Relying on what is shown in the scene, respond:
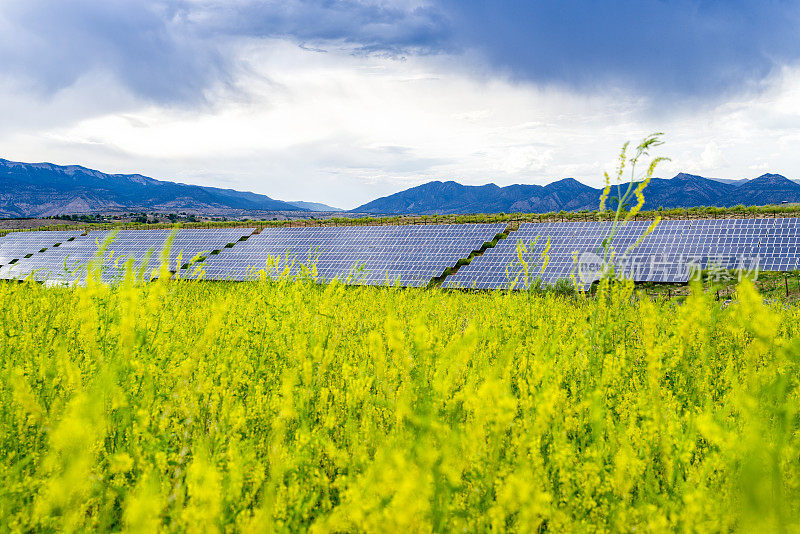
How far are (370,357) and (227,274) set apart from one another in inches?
762

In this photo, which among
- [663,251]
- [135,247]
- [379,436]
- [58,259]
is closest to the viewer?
[379,436]

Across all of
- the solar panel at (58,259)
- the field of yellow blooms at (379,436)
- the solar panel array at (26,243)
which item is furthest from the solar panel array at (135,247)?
the field of yellow blooms at (379,436)

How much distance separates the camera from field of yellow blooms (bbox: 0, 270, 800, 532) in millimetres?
1802

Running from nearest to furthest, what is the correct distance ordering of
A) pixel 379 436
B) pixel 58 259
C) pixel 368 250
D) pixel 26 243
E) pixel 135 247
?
1. pixel 379 436
2. pixel 368 250
3. pixel 58 259
4. pixel 135 247
5. pixel 26 243

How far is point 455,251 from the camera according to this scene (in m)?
22.4

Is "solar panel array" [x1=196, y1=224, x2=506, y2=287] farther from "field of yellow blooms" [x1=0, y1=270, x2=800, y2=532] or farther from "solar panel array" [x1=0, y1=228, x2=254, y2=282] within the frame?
"field of yellow blooms" [x1=0, y1=270, x2=800, y2=532]

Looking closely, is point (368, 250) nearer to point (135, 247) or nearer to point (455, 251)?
point (455, 251)

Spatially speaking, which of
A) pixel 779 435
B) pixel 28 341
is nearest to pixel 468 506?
pixel 779 435

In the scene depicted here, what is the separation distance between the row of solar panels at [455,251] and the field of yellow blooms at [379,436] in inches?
427

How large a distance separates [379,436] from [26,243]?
3916cm

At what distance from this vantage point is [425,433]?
7.07ft

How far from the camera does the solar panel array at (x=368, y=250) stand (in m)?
20.8

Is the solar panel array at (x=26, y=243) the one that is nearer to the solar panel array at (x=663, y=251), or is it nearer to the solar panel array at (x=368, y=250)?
the solar panel array at (x=368, y=250)

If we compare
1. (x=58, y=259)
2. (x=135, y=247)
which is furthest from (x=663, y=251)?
(x=58, y=259)
